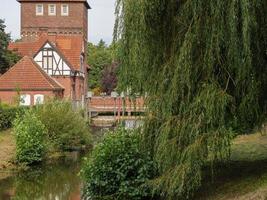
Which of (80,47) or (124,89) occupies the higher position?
(80,47)

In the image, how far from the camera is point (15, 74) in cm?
4653

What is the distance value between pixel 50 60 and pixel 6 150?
25.5 metres

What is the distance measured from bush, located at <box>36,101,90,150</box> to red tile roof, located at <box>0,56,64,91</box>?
1499cm

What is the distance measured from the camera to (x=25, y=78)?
46.6 meters

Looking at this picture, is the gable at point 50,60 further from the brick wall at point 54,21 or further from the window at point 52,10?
the window at point 52,10

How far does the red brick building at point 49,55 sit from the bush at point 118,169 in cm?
1900

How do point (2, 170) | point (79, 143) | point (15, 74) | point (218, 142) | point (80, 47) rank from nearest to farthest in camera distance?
point (218, 142)
point (2, 170)
point (79, 143)
point (15, 74)
point (80, 47)

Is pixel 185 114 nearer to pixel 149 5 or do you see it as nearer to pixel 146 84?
pixel 146 84

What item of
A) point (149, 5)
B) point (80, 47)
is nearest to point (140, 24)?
point (149, 5)

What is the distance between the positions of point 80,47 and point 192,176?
151 ft

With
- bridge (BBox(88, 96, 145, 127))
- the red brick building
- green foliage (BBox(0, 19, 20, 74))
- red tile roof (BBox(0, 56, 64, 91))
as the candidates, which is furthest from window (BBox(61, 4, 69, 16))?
red tile roof (BBox(0, 56, 64, 91))

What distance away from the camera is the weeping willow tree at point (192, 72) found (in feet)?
35.5

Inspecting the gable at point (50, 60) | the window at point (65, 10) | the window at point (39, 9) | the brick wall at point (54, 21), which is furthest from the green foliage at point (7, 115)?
the window at point (39, 9)

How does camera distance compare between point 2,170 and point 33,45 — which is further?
point 33,45
